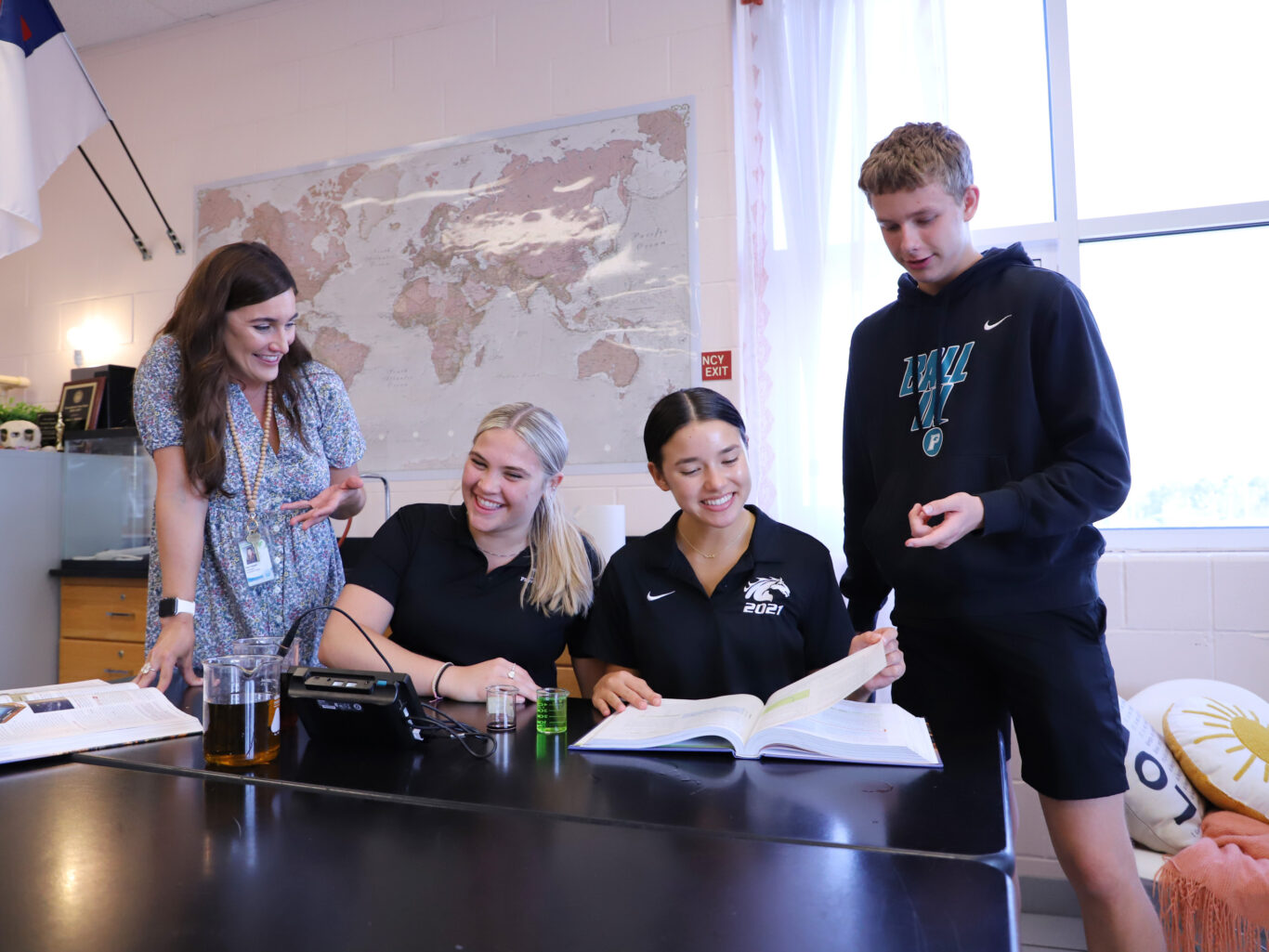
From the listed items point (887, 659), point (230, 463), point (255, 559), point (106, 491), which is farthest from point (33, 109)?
point (887, 659)

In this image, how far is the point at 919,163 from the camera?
1.37 metres

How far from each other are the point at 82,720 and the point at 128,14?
3.53 m

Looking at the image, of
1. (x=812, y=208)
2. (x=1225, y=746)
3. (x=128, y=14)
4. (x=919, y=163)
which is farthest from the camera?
(x=128, y=14)

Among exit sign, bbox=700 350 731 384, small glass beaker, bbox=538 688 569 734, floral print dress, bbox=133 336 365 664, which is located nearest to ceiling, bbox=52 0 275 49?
exit sign, bbox=700 350 731 384

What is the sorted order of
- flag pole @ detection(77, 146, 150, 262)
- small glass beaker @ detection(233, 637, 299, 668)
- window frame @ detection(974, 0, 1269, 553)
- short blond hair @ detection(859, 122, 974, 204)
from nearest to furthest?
small glass beaker @ detection(233, 637, 299, 668) → short blond hair @ detection(859, 122, 974, 204) → window frame @ detection(974, 0, 1269, 553) → flag pole @ detection(77, 146, 150, 262)

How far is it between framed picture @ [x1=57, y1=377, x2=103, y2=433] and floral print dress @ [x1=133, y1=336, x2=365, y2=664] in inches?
81.6

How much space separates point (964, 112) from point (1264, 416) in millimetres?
1200

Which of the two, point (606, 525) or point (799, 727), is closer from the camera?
point (799, 727)

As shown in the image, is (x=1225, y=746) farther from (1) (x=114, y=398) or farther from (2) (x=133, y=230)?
(2) (x=133, y=230)

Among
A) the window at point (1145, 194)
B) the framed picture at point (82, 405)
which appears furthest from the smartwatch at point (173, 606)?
the framed picture at point (82, 405)

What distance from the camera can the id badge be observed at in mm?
1677

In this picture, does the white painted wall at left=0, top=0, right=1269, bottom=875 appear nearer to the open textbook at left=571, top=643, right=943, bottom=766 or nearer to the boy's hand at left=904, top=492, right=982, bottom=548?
the boy's hand at left=904, top=492, right=982, bottom=548

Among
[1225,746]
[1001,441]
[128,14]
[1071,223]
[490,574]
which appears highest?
[128,14]

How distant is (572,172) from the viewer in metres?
3.04
